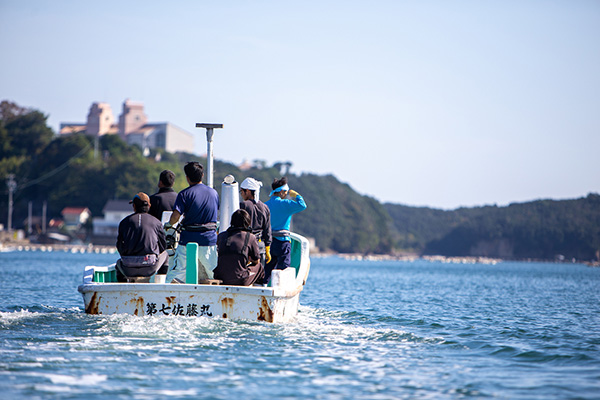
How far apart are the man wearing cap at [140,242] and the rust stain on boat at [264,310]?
181 cm

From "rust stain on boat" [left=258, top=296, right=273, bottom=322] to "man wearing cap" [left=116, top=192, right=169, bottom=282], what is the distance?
5.93 feet

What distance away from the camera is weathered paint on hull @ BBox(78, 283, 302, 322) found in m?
11.1

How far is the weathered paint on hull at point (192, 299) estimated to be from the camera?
36.6 ft

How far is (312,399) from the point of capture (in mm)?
7496

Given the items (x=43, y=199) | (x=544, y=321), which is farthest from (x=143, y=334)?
(x=43, y=199)

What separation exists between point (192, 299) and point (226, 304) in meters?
0.52

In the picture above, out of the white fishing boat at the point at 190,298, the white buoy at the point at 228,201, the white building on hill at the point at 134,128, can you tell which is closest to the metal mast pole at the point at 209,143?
the white buoy at the point at 228,201

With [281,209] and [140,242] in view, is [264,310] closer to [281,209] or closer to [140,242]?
[140,242]

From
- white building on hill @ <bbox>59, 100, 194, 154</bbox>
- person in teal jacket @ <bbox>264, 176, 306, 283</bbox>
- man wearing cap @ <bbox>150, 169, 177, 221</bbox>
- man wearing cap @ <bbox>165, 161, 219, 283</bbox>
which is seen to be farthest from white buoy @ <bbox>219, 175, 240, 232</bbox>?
white building on hill @ <bbox>59, 100, 194, 154</bbox>

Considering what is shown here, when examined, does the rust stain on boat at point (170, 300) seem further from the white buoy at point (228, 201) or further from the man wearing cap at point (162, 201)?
the white buoy at point (228, 201)

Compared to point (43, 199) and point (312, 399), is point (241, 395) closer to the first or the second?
point (312, 399)

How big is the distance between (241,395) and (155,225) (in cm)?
456

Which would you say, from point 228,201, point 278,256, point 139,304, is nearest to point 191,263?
point 139,304

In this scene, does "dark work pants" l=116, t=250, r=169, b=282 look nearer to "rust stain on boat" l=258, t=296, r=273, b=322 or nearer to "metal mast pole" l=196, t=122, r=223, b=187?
"rust stain on boat" l=258, t=296, r=273, b=322
